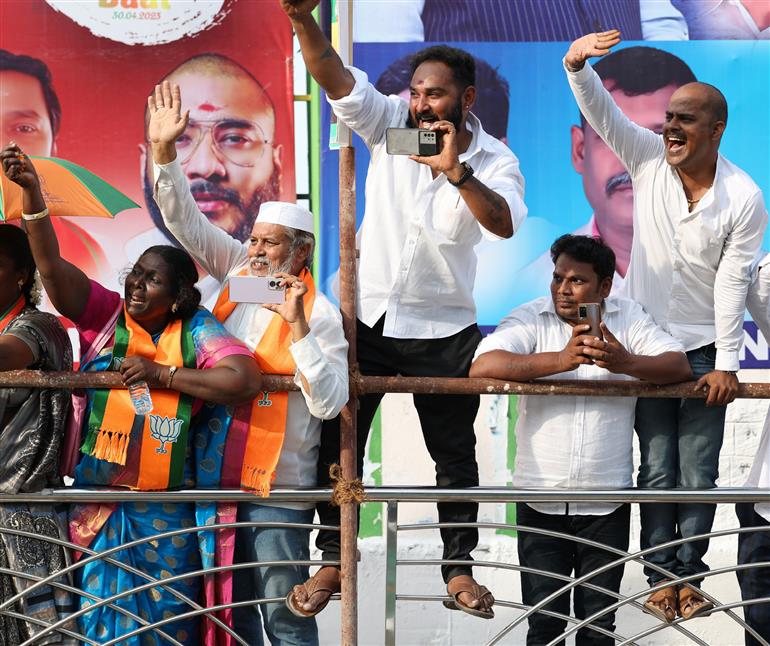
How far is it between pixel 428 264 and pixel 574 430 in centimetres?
74

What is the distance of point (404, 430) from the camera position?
20.1 ft

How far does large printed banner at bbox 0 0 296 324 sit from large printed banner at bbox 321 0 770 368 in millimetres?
510

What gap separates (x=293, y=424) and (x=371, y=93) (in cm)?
111

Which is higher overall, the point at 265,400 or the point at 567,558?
the point at 265,400

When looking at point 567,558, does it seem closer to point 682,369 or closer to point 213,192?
point 682,369

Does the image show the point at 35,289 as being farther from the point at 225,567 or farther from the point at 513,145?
the point at 513,145

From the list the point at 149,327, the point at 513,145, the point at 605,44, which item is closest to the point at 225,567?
the point at 149,327

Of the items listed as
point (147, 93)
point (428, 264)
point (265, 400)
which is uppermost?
point (147, 93)

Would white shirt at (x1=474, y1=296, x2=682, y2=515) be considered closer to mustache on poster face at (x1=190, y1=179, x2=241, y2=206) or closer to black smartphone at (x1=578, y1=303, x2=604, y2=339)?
black smartphone at (x1=578, y1=303, x2=604, y2=339)

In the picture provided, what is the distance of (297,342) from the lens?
3.46 m

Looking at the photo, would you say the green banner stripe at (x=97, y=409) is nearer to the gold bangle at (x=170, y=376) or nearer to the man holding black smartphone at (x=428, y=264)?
the gold bangle at (x=170, y=376)

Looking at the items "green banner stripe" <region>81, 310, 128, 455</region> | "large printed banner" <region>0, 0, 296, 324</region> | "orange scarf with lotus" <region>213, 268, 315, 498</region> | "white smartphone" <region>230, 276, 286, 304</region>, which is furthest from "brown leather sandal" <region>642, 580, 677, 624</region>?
"large printed banner" <region>0, 0, 296, 324</region>

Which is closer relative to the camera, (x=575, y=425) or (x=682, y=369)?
(x=682, y=369)

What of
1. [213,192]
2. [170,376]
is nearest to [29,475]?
[170,376]
